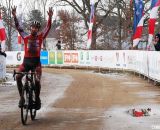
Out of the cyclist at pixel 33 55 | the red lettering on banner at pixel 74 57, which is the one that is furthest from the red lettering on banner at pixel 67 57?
the cyclist at pixel 33 55

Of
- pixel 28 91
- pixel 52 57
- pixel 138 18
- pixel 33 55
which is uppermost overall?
pixel 138 18

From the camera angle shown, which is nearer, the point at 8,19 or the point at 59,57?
the point at 59,57

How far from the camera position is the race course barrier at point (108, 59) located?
22625 mm

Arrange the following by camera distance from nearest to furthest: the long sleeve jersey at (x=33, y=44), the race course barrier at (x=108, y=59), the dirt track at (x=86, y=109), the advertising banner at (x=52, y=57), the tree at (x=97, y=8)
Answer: the dirt track at (x=86, y=109), the long sleeve jersey at (x=33, y=44), the race course barrier at (x=108, y=59), the advertising banner at (x=52, y=57), the tree at (x=97, y=8)

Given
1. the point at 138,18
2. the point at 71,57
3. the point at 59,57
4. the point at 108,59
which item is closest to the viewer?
the point at 138,18

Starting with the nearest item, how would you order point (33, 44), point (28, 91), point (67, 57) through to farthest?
1. point (28, 91)
2. point (33, 44)
3. point (67, 57)

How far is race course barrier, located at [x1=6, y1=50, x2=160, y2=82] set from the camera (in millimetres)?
22625

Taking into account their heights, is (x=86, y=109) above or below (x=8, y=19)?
below

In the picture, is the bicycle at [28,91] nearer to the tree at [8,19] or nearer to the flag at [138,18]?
the flag at [138,18]

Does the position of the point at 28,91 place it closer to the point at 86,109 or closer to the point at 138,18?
the point at 86,109

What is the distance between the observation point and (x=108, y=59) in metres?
34.5

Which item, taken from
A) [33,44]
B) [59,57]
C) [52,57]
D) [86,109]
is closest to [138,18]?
[86,109]

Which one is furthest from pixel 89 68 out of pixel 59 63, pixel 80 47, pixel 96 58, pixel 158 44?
pixel 80 47

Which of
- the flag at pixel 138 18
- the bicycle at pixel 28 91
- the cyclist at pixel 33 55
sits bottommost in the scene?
the bicycle at pixel 28 91
